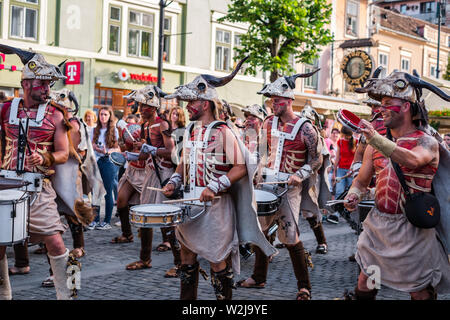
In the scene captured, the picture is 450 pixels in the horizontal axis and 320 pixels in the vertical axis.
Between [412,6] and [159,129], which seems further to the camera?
[412,6]

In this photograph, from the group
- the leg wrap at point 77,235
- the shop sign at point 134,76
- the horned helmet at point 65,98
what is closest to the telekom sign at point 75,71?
the shop sign at point 134,76

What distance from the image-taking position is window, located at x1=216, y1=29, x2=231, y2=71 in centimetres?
2562

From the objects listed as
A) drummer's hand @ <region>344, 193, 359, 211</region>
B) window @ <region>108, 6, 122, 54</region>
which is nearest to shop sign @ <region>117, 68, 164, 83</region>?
window @ <region>108, 6, 122, 54</region>

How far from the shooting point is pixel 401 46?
129 feet

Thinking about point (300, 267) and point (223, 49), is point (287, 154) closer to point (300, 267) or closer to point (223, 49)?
point (300, 267)

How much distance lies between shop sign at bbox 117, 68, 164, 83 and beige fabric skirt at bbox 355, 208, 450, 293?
1801cm

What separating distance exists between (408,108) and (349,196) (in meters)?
0.82

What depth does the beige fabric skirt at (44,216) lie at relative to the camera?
15.7 ft

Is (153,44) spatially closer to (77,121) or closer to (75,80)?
(75,80)

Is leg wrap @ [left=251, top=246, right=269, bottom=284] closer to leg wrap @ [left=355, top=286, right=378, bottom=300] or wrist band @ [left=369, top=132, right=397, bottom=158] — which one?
leg wrap @ [left=355, top=286, right=378, bottom=300]

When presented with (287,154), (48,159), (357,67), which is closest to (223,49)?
(357,67)

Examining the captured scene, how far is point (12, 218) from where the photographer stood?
4.32 metres

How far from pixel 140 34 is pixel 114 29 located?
1.34 meters

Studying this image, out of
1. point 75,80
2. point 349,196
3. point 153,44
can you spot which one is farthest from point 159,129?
point 153,44
